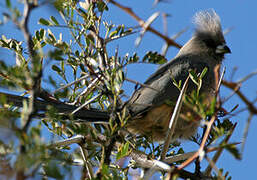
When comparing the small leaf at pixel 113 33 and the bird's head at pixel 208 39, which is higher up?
the bird's head at pixel 208 39

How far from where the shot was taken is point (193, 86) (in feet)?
13.1

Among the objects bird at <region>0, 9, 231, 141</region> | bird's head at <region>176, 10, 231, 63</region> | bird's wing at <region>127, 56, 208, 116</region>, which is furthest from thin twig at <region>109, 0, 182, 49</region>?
bird's head at <region>176, 10, 231, 63</region>

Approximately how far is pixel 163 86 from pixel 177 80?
19cm

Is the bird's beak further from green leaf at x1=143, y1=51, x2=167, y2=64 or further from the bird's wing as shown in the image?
green leaf at x1=143, y1=51, x2=167, y2=64

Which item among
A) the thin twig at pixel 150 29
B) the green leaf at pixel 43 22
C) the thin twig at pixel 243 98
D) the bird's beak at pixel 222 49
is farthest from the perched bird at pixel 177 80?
the thin twig at pixel 243 98

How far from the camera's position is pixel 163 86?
12.8 ft

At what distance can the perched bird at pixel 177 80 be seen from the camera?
12.3ft

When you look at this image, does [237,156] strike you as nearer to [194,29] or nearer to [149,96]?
[149,96]

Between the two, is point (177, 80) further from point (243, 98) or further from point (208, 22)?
point (243, 98)

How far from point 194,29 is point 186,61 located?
3.13ft

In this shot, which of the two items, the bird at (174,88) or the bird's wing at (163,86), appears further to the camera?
the bird's wing at (163,86)

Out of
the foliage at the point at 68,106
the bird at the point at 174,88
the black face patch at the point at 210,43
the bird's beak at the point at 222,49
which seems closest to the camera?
the foliage at the point at 68,106

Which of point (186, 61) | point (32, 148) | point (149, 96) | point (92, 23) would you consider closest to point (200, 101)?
point (32, 148)

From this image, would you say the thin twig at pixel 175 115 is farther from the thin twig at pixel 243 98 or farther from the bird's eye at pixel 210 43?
the bird's eye at pixel 210 43
